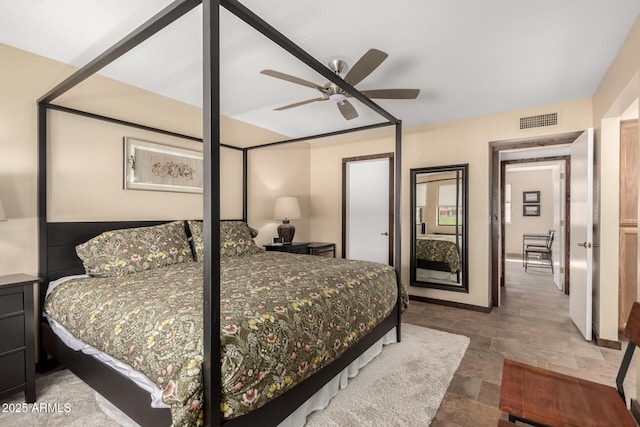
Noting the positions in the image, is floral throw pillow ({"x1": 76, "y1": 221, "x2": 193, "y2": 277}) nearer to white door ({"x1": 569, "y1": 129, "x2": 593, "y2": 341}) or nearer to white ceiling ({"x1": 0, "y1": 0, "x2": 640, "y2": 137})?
white ceiling ({"x1": 0, "y1": 0, "x2": 640, "y2": 137})

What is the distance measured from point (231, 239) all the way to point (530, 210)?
7.71m

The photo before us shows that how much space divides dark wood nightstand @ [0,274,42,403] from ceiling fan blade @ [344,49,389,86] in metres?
2.53

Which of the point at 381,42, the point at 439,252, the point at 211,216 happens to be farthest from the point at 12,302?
the point at 439,252

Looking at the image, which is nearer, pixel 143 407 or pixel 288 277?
pixel 143 407

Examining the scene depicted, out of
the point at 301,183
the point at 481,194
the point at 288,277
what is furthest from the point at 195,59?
the point at 481,194

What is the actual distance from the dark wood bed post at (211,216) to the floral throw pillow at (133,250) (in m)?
1.62

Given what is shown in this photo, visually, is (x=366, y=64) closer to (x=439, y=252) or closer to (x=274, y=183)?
(x=274, y=183)

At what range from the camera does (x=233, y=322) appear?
1.38 m

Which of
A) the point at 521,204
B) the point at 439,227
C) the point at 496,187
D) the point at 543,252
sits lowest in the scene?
the point at 543,252

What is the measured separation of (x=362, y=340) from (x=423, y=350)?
0.86 m

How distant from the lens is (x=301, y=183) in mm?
5227

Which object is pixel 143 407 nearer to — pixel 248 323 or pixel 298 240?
pixel 248 323

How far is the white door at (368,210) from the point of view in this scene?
4.83m

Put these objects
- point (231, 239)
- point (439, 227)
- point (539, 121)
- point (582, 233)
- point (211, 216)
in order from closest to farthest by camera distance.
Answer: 1. point (211, 216)
2. point (582, 233)
3. point (231, 239)
4. point (539, 121)
5. point (439, 227)
